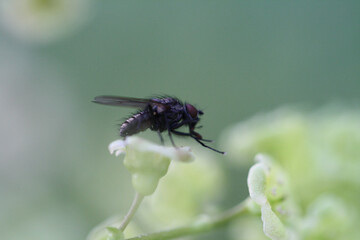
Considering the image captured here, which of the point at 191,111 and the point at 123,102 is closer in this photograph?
the point at 123,102

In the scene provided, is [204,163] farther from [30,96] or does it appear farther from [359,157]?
[30,96]

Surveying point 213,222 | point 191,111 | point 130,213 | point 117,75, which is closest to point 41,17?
point 117,75

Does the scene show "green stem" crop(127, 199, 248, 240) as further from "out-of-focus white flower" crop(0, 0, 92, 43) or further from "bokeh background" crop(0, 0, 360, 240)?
"out-of-focus white flower" crop(0, 0, 92, 43)

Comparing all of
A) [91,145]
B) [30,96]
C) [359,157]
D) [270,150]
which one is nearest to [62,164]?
[91,145]

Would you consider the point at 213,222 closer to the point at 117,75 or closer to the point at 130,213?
the point at 130,213

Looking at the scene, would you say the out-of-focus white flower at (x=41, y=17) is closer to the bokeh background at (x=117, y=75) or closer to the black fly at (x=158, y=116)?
the bokeh background at (x=117, y=75)

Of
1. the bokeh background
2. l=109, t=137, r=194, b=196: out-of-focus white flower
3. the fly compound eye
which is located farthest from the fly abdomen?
the bokeh background
